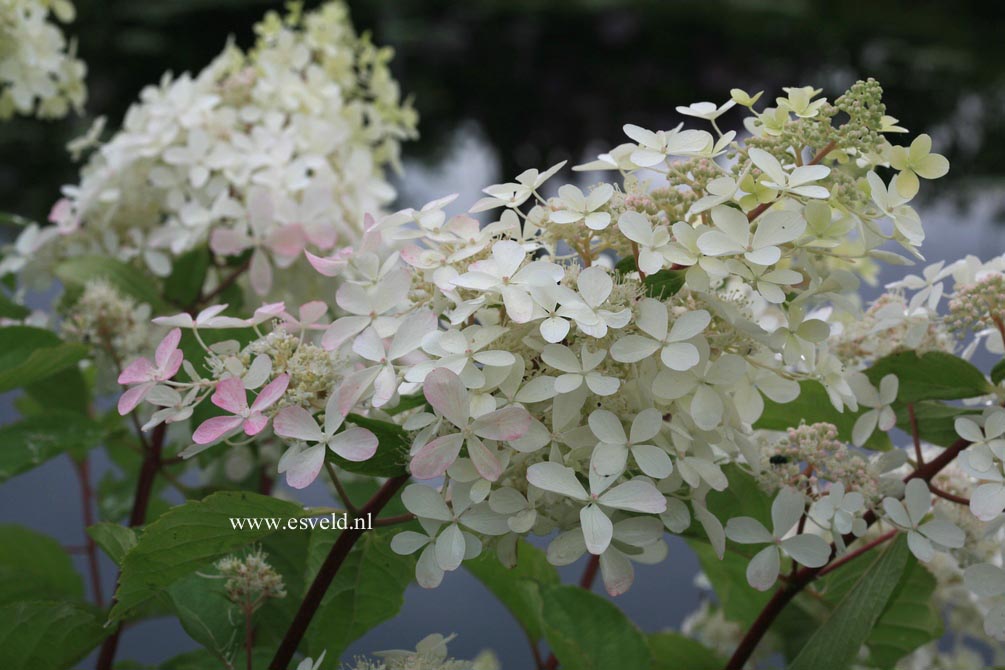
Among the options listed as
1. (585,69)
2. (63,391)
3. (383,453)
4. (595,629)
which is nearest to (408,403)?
(383,453)

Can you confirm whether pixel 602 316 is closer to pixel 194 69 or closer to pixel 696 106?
pixel 696 106

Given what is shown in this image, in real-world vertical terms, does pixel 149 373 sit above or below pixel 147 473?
above

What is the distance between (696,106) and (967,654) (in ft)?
1.65

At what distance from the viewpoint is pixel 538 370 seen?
1.09ft

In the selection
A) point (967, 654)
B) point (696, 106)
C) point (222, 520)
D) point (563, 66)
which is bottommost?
point (563, 66)

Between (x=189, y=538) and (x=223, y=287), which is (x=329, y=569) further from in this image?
(x=223, y=287)

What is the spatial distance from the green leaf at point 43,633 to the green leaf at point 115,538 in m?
0.05

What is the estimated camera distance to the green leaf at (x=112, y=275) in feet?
1.80

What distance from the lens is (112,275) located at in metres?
0.55

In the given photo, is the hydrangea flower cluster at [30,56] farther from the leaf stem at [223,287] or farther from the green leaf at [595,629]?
the green leaf at [595,629]

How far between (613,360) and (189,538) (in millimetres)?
166

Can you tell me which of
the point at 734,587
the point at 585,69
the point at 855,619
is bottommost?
the point at 585,69

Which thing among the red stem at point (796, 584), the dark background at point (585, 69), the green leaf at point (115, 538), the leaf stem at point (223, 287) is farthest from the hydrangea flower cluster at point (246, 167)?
the dark background at point (585, 69)

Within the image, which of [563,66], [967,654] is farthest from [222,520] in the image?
[563,66]
